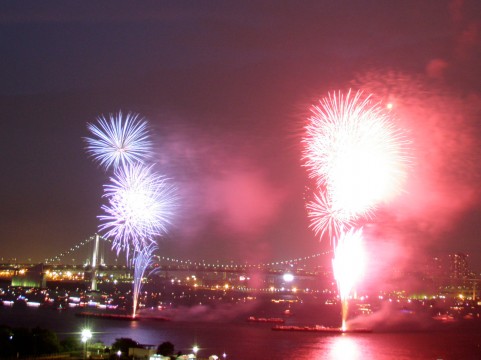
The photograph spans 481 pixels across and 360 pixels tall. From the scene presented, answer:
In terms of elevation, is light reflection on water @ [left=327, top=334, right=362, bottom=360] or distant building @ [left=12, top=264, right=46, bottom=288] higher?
distant building @ [left=12, top=264, right=46, bottom=288]

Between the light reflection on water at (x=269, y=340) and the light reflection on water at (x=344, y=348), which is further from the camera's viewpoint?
the light reflection on water at (x=269, y=340)

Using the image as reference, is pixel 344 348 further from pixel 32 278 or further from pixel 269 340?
pixel 32 278

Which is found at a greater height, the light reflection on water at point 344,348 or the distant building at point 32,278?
the distant building at point 32,278

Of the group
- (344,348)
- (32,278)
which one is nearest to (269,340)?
(344,348)

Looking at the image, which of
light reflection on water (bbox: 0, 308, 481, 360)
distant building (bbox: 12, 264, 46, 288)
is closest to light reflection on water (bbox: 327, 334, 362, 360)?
light reflection on water (bbox: 0, 308, 481, 360)

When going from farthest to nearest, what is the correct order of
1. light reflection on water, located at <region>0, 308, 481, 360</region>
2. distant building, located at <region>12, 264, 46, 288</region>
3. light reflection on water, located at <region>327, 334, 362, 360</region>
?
distant building, located at <region>12, 264, 46, 288</region>
light reflection on water, located at <region>0, 308, 481, 360</region>
light reflection on water, located at <region>327, 334, 362, 360</region>

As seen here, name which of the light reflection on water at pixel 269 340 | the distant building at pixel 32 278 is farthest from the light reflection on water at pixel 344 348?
the distant building at pixel 32 278

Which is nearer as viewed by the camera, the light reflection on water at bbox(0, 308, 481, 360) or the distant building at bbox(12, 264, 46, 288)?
the light reflection on water at bbox(0, 308, 481, 360)

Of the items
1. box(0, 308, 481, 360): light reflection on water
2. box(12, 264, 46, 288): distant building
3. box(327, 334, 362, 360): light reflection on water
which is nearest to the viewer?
box(327, 334, 362, 360): light reflection on water

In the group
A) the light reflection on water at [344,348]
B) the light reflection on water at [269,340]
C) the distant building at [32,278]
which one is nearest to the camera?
the light reflection on water at [344,348]

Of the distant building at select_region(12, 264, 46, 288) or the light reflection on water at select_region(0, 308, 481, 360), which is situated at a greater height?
the distant building at select_region(12, 264, 46, 288)

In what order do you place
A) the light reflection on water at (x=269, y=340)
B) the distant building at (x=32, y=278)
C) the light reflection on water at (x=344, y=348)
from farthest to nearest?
the distant building at (x=32, y=278), the light reflection on water at (x=269, y=340), the light reflection on water at (x=344, y=348)

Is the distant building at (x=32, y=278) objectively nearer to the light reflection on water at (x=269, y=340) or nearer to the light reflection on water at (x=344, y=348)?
the light reflection on water at (x=269, y=340)

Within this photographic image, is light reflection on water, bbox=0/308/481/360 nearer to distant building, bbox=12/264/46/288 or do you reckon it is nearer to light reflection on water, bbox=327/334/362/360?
light reflection on water, bbox=327/334/362/360
